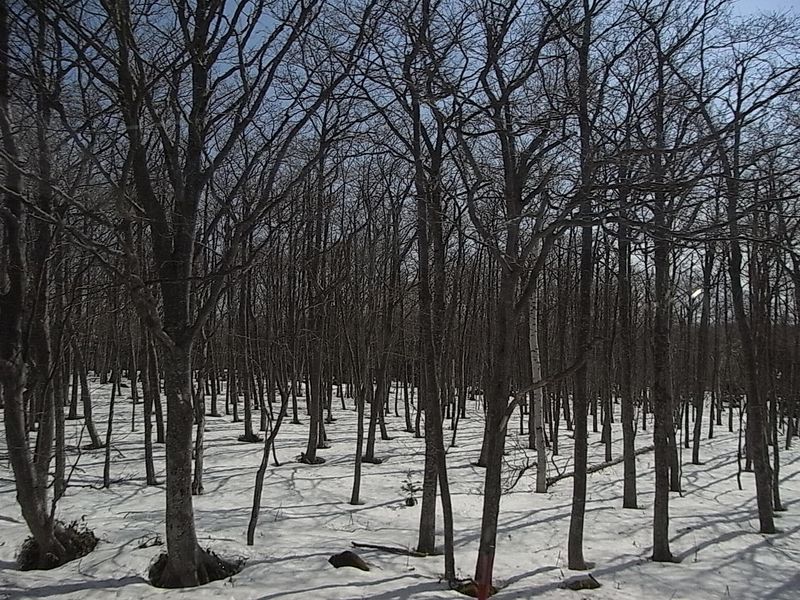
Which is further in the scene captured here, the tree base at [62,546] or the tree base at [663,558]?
the tree base at [663,558]

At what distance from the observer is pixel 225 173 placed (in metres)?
12.4

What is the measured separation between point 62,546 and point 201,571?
183cm

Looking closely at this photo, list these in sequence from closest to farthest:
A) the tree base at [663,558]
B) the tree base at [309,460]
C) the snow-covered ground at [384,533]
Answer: the snow-covered ground at [384,533] < the tree base at [663,558] < the tree base at [309,460]

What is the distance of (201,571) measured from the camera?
5836 millimetres

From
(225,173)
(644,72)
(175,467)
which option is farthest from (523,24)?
(225,173)

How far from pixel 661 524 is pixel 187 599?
5591 millimetres

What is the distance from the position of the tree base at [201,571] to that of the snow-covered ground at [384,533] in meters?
0.13

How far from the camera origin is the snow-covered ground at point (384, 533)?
5957 millimetres

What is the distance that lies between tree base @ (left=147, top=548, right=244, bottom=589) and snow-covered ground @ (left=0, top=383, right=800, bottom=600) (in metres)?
0.13

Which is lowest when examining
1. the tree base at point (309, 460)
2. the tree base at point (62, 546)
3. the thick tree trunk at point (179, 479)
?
the tree base at point (309, 460)

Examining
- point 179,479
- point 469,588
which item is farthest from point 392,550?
point 179,479

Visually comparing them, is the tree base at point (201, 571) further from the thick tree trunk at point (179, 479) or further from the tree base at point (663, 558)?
the tree base at point (663, 558)

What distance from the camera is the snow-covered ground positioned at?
19.5 feet

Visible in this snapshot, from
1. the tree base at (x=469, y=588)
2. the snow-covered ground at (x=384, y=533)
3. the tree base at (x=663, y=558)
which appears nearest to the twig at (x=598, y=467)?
the snow-covered ground at (x=384, y=533)
